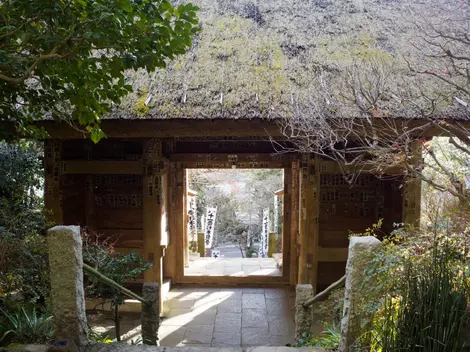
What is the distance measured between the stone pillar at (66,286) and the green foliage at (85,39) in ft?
3.02

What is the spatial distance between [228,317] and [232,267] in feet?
8.18

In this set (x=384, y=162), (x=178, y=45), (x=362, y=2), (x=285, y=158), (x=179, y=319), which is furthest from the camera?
(x=362, y=2)

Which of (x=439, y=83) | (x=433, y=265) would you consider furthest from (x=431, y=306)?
(x=439, y=83)

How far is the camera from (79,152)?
21.0 ft

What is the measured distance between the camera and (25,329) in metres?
3.22

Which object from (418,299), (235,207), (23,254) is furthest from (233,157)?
(235,207)

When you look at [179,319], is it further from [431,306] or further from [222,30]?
[222,30]

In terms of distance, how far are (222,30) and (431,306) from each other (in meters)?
5.28

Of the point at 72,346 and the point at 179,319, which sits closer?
the point at 72,346

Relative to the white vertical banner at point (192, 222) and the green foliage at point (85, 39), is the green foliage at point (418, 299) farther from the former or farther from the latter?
the white vertical banner at point (192, 222)

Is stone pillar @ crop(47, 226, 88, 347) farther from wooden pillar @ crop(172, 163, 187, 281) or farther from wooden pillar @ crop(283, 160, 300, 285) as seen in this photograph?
wooden pillar @ crop(283, 160, 300, 285)

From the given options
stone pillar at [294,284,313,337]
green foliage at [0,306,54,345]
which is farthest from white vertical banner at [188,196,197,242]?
green foliage at [0,306,54,345]

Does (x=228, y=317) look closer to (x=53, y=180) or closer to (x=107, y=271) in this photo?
(x=107, y=271)

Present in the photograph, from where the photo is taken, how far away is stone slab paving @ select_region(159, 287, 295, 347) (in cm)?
523
